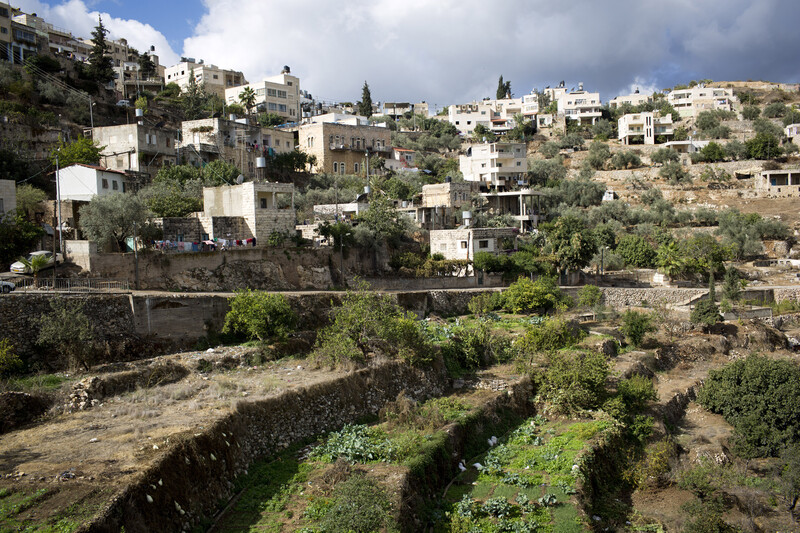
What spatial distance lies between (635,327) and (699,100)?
7941 centimetres

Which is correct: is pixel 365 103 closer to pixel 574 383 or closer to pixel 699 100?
pixel 699 100

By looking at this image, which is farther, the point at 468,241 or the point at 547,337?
the point at 468,241

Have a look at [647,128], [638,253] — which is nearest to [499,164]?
[638,253]

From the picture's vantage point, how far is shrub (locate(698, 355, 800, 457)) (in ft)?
80.7

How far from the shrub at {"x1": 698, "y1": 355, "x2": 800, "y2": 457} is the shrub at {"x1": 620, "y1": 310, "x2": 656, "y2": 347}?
6129mm

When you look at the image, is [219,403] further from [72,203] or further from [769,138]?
[769,138]

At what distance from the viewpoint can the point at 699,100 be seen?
101062mm

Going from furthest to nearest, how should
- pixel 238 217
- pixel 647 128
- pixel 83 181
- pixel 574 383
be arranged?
pixel 647 128
pixel 238 217
pixel 83 181
pixel 574 383

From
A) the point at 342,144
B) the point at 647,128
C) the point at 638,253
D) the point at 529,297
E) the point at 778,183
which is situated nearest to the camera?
the point at 529,297

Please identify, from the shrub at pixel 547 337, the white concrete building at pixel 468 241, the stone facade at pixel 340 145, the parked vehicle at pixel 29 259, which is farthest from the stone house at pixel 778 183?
the parked vehicle at pixel 29 259

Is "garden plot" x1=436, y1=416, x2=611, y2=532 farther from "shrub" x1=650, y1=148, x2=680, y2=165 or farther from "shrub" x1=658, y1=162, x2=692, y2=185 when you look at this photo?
"shrub" x1=650, y1=148, x2=680, y2=165

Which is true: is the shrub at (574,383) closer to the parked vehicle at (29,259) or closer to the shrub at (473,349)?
the shrub at (473,349)

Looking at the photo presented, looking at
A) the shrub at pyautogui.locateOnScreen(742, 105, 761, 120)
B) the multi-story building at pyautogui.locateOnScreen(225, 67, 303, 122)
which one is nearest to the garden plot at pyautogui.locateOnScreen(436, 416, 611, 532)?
the multi-story building at pyautogui.locateOnScreen(225, 67, 303, 122)

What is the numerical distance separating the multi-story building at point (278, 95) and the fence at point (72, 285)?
5086cm
